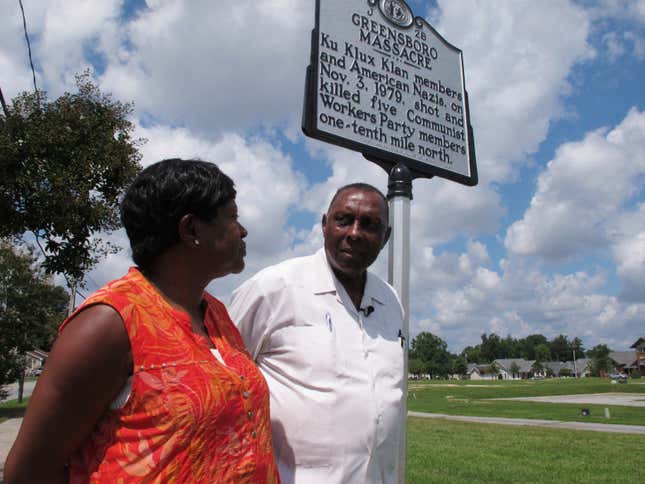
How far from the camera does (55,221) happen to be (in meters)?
6.72

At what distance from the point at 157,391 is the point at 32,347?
20594 mm

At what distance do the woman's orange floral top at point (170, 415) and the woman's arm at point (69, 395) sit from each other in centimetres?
4

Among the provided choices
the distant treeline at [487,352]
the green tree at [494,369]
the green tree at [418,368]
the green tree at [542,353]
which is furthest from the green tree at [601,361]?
the green tree at [418,368]

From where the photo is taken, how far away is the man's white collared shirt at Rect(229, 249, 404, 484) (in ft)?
7.36

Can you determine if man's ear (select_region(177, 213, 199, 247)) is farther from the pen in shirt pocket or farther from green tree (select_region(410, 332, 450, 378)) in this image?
green tree (select_region(410, 332, 450, 378))

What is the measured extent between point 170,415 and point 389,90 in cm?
295

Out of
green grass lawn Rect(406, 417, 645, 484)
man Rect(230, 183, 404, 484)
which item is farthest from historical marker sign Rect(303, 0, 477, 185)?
green grass lawn Rect(406, 417, 645, 484)

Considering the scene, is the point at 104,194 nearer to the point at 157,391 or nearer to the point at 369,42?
the point at 369,42

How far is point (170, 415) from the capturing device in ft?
4.95

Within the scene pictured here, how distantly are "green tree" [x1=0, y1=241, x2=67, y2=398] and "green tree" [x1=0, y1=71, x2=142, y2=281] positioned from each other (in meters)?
11.6

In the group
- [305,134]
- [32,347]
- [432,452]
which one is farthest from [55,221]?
[32,347]

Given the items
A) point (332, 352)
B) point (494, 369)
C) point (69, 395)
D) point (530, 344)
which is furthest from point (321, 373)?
point (530, 344)

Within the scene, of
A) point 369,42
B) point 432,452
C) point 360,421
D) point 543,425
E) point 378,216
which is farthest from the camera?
point 543,425

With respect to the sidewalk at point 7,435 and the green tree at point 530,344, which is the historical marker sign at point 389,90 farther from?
the green tree at point 530,344
